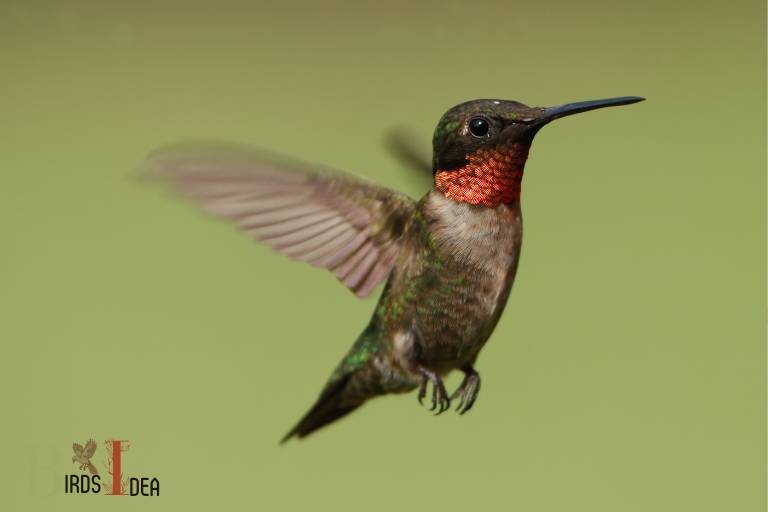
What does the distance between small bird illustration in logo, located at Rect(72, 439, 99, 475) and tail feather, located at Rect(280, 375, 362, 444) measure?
428 millimetres

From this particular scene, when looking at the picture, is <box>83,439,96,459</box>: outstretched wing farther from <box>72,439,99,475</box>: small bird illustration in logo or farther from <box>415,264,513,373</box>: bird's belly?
<box>415,264,513,373</box>: bird's belly

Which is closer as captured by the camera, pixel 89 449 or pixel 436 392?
pixel 436 392

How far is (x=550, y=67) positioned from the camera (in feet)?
8.74

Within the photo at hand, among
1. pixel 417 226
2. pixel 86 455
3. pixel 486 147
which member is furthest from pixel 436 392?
pixel 86 455

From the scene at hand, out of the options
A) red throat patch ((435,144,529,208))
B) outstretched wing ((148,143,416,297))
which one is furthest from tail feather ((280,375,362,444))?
red throat patch ((435,144,529,208))

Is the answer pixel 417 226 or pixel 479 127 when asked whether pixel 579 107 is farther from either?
pixel 417 226

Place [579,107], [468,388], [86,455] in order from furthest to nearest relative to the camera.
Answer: [86,455] < [468,388] < [579,107]

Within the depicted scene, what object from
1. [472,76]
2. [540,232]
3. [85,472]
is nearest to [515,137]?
[85,472]

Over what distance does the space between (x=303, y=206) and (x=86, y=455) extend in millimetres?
756

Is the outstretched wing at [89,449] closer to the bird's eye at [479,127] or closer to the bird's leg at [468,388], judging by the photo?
the bird's leg at [468,388]

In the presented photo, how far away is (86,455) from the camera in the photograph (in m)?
1.68

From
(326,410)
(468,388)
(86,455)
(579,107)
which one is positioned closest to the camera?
(579,107)

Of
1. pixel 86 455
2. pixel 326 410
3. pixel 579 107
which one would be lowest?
pixel 86 455

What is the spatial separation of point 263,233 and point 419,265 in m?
0.18
